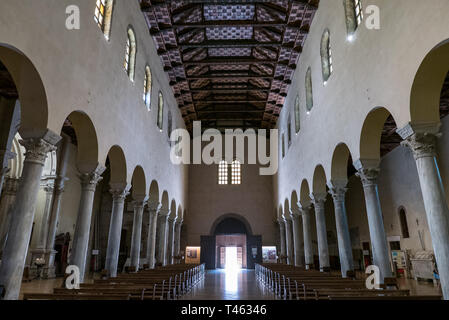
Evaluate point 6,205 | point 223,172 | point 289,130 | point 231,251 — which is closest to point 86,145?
point 6,205

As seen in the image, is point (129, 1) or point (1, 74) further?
point (129, 1)

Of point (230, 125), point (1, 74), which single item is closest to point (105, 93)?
point (1, 74)

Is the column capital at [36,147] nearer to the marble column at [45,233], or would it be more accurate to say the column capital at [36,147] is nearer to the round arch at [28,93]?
the round arch at [28,93]

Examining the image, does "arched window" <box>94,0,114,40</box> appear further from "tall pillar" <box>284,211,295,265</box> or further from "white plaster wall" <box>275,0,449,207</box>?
"tall pillar" <box>284,211,295,265</box>

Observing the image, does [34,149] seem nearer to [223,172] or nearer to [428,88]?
[428,88]

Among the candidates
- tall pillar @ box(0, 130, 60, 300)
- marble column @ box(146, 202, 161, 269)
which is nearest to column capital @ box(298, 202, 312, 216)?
marble column @ box(146, 202, 161, 269)

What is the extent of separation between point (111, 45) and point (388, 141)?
52.1 feet

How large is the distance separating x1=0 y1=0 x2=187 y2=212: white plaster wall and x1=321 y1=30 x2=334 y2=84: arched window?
8.14 m

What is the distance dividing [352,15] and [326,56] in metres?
2.73

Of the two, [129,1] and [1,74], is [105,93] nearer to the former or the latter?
[1,74]

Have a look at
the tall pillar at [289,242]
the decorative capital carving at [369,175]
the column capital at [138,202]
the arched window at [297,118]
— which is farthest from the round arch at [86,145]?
the tall pillar at [289,242]

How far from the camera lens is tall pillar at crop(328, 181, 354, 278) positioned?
39.0 ft

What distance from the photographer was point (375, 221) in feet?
32.1
